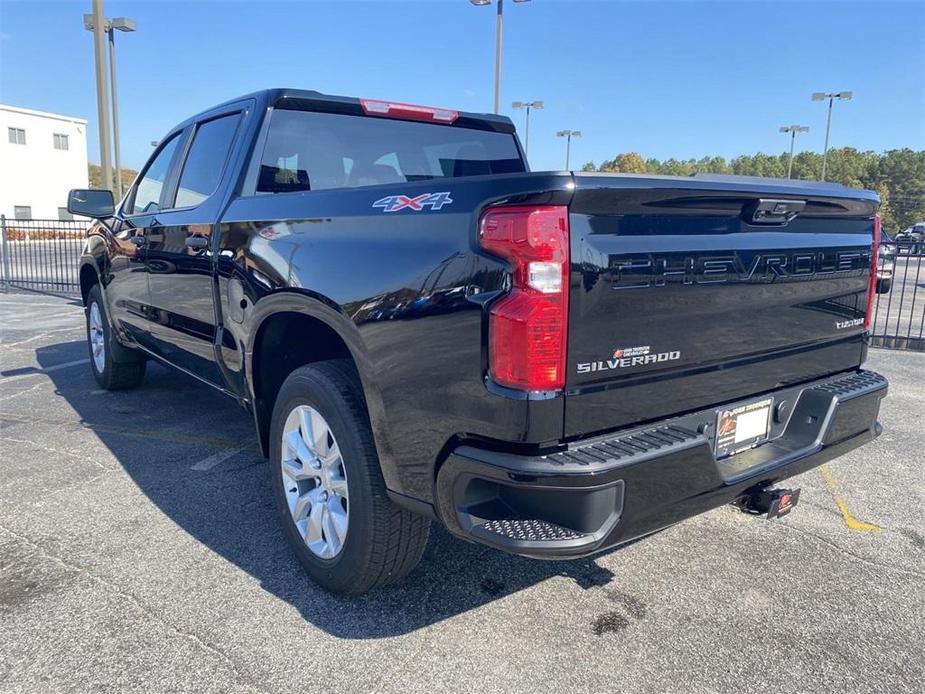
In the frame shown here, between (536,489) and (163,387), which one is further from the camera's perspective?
(163,387)

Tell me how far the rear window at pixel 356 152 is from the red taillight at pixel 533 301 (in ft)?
5.32

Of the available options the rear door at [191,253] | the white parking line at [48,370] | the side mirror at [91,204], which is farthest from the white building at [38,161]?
the rear door at [191,253]

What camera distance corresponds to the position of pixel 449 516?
2156mm

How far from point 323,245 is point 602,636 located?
1.79 metres

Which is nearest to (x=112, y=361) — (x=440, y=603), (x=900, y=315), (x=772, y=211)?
(x=440, y=603)

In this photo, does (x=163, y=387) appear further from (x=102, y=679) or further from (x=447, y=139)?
(x=102, y=679)

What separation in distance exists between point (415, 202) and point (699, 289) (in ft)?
3.17

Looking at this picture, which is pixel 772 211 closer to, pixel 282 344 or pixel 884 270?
pixel 282 344

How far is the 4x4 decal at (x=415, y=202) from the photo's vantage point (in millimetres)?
2182

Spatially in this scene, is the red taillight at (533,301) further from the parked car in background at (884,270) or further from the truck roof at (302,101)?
the parked car in background at (884,270)

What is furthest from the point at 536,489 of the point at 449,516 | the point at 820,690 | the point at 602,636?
the point at 820,690

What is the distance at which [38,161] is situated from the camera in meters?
42.8

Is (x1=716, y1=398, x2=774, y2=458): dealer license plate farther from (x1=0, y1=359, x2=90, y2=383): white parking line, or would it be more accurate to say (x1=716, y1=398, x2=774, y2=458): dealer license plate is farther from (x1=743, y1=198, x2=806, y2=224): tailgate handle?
(x1=0, y1=359, x2=90, y2=383): white parking line

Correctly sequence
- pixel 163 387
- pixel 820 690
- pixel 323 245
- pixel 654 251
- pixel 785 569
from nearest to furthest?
1. pixel 654 251
2. pixel 820 690
3. pixel 323 245
4. pixel 785 569
5. pixel 163 387
